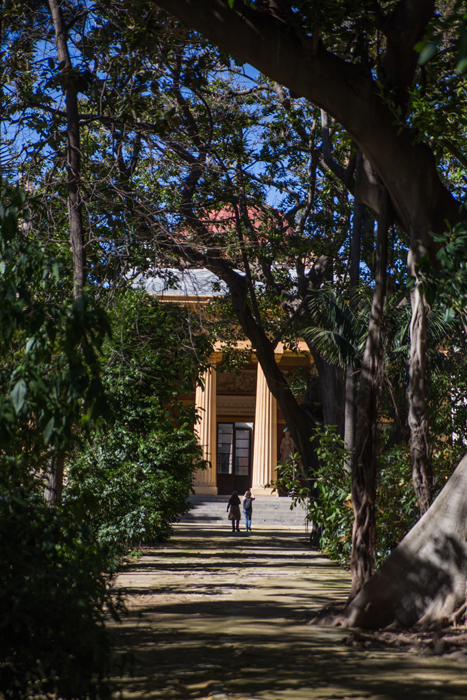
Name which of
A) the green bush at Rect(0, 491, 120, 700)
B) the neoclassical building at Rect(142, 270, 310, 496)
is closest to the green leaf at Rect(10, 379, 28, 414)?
the green bush at Rect(0, 491, 120, 700)

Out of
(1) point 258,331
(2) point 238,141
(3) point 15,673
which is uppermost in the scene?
(2) point 238,141

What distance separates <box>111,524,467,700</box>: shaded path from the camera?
4508 mm

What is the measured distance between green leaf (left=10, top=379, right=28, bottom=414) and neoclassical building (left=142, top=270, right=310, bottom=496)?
2792 centimetres

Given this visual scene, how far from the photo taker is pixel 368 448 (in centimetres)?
716

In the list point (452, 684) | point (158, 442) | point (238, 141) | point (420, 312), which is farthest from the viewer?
point (238, 141)

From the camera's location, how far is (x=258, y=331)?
15.5 metres

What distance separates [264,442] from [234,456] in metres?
5.32

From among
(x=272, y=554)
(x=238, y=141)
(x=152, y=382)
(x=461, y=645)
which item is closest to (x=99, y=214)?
(x=152, y=382)

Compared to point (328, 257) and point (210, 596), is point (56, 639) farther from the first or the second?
point (328, 257)

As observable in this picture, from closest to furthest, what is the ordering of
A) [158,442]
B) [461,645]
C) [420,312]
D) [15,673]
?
[15,673] < [461,645] < [420,312] < [158,442]

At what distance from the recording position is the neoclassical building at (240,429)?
1238 inches

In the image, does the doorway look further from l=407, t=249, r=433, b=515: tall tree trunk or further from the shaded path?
l=407, t=249, r=433, b=515: tall tree trunk

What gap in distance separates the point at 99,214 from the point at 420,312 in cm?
480

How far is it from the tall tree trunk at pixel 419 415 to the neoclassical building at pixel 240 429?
23935 millimetres
